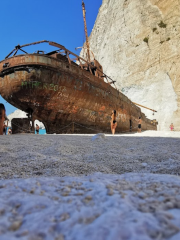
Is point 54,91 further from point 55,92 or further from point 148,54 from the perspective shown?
point 148,54

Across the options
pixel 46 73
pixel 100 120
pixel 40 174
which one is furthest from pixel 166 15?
pixel 40 174

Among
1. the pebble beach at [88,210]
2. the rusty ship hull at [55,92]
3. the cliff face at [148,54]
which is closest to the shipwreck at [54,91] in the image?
the rusty ship hull at [55,92]

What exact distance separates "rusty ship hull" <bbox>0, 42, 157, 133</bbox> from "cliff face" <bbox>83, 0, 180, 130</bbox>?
505 inches

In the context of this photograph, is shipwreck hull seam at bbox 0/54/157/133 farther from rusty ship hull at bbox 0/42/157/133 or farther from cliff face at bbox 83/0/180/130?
cliff face at bbox 83/0/180/130

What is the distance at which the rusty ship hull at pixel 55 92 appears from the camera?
688 cm

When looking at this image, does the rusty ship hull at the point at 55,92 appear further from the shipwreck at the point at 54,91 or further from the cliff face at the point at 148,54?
the cliff face at the point at 148,54

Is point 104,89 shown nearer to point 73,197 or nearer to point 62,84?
point 62,84

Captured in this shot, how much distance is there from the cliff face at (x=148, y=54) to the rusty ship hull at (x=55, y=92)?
12.8 metres

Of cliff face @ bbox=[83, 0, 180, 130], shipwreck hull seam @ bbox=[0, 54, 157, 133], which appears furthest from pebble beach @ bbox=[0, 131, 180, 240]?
cliff face @ bbox=[83, 0, 180, 130]

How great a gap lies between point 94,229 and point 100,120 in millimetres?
8774

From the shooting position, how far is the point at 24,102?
729 centimetres

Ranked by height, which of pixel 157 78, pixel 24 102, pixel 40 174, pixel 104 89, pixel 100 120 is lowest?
pixel 40 174

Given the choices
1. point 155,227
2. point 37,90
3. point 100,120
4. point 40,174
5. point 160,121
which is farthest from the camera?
point 160,121

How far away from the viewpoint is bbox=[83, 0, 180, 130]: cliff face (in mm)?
18984
